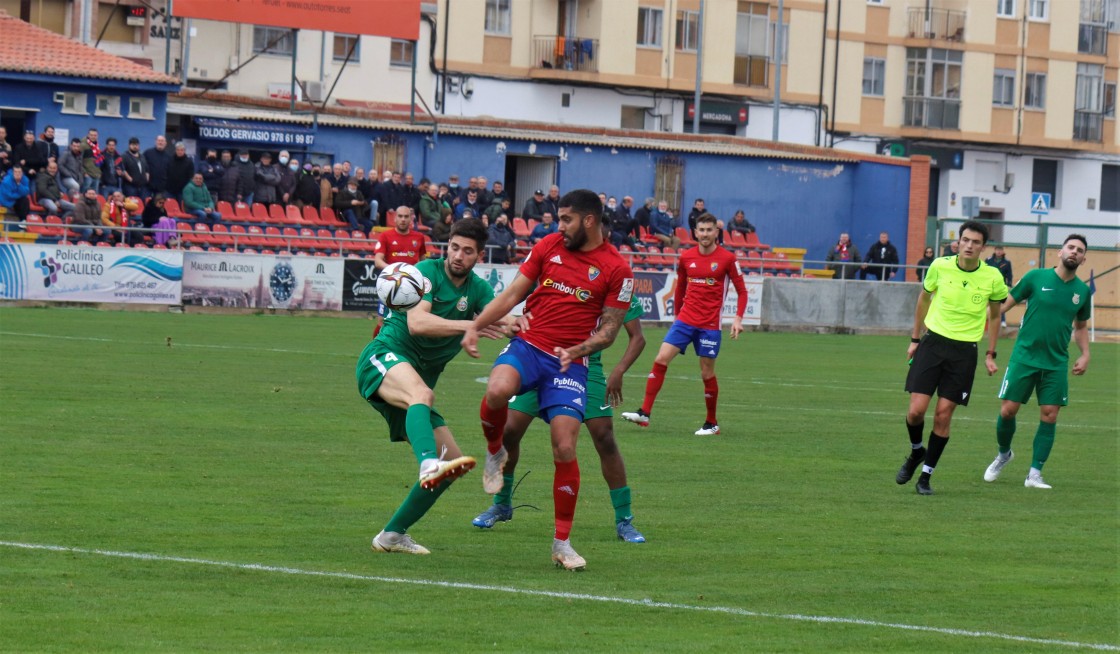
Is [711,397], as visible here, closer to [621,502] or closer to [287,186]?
[621,502]

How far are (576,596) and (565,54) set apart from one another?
5081 cm

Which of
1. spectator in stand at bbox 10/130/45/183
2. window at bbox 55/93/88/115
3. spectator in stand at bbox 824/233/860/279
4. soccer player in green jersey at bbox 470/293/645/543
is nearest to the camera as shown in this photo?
soccer player in green jersey at bbox 470/293/645/543

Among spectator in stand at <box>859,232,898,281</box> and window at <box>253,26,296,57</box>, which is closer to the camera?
spectator in stand at <box>859,232,898,281</box>

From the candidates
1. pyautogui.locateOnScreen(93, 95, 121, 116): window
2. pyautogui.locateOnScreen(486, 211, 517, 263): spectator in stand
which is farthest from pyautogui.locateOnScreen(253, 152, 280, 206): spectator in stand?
pyautogui.locateOnScreen(486, 211, 517, 263): spectator in stand

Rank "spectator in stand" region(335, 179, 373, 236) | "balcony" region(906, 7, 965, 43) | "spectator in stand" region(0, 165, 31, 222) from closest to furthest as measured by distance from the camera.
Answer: "spectator in stand" region(0, 165, 31, 222) → "spectator in stand" region(335, 179, 373, 236) → "balcony" region(906, 7, 965, 43)

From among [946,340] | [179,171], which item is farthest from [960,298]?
[179,171]

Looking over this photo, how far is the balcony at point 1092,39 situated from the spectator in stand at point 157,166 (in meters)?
46.6

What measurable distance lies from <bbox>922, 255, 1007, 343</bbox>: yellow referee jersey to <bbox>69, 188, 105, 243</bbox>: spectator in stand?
2066 cm

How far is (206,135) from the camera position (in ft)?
133

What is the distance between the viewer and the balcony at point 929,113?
A: 6519cm

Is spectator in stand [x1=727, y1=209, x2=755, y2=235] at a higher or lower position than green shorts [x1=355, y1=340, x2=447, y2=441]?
higher

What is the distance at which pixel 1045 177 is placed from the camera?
6756cm

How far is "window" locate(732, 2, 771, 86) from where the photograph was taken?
6103cm

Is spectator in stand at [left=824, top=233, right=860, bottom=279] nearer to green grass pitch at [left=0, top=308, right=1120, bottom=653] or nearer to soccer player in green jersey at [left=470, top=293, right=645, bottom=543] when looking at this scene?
green grass pitch at [left=0, top=308, right=1120, bottom=653]
